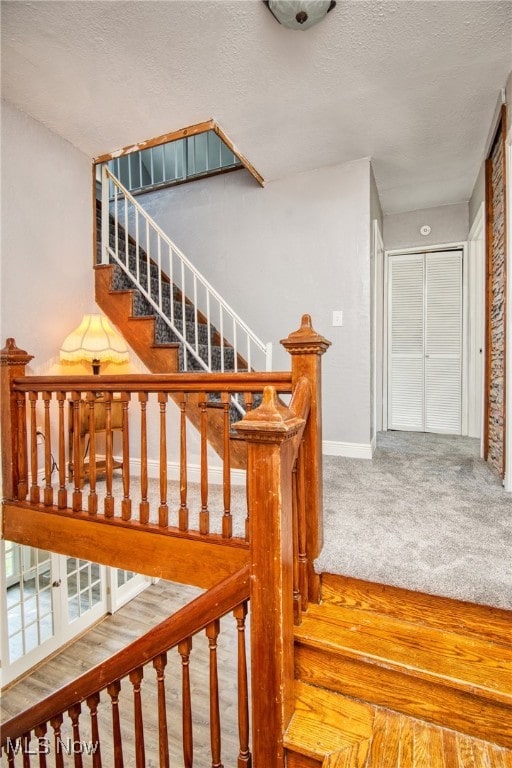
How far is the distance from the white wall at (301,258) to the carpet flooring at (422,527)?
0.64m

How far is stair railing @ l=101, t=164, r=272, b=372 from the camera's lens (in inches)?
114

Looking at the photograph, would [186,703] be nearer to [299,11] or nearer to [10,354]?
[10,354]

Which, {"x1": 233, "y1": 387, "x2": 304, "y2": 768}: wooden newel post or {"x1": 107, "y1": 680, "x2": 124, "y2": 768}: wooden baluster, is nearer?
{"x1": 233, "y1": 387, "x2": 304, "y2": 768}: wooden newel post

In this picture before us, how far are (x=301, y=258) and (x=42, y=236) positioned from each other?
1.90m

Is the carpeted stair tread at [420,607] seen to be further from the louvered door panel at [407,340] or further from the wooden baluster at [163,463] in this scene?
the louvered door panel at [407,340]

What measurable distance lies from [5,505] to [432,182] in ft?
13.4

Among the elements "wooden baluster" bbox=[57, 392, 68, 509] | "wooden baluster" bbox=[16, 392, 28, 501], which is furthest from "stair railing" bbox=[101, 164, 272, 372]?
"wooden baluster" bbox=[16, 392, 28, 501]

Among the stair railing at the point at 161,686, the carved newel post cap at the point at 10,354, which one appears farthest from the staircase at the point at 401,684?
the carved newel post cap at the point at 10,354

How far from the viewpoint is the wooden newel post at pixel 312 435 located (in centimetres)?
146

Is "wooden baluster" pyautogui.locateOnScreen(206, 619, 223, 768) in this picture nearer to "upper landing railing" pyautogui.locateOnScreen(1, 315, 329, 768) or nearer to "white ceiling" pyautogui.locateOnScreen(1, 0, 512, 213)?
"upper landing railing" pyautogui.locateOnScreen(1, 315, 329, 768)

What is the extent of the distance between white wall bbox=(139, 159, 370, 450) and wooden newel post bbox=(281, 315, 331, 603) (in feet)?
5.54

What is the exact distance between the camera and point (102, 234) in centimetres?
312

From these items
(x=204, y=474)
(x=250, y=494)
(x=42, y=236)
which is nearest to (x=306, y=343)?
(x=250, y=494)

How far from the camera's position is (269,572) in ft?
3.67
